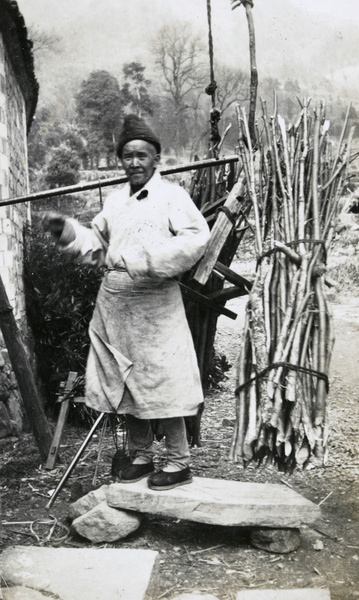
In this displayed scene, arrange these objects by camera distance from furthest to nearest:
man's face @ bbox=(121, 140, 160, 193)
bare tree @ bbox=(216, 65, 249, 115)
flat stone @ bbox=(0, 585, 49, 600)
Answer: bare tree @ bbox=(216, 65, 249, 115) → man's face @ bbox=(121, 140, 160, 193) → flat stone @ bbox=(0, 585, 49, 600)

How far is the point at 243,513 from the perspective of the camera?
8.93ft

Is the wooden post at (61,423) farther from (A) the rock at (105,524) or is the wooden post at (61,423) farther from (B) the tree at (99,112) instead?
(B) the tree at (99,112)

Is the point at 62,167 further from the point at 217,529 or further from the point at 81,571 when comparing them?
the point at 81,571

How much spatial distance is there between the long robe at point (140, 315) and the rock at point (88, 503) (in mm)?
449

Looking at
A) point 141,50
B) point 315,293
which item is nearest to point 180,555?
point 315,293

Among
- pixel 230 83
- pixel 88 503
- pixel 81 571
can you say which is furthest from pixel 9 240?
pixel 230 83

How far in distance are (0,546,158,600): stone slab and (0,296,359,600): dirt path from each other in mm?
205

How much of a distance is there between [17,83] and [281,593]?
5.43 m

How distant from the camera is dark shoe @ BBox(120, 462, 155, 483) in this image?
2947 mm

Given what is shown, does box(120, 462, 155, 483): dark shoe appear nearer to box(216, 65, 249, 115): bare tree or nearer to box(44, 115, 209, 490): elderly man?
box(44, 115, 209, 490): elderly man

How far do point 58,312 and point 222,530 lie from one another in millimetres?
2771

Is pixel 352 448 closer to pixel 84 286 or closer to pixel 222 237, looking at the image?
pixel 222 237

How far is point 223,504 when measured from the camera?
273 cm

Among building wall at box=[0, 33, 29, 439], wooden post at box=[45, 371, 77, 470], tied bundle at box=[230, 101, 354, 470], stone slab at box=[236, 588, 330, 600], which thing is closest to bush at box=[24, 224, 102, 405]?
building wall at box=[0, 33, 29, 439]
